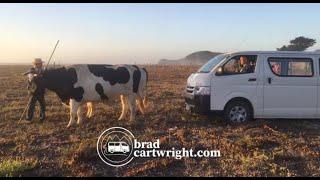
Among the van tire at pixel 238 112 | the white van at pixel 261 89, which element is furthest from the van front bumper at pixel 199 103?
the van tire at pixel 238 112

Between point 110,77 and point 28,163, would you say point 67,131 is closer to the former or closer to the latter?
point 110,77

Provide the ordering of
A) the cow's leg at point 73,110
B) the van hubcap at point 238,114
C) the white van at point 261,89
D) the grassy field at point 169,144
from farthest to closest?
the cow's leg at point 73,110
the van hubcap at point 238,114
the white van at point 261,89
the grassy field at point 169,144

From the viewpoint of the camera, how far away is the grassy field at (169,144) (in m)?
8.07

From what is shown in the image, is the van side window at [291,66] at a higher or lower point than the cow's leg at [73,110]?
higher

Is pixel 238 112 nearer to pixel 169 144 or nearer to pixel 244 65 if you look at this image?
pixel 244 65

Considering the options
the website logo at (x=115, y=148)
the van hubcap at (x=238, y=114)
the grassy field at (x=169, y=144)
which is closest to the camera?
the grassy field at (x=169, y=144)

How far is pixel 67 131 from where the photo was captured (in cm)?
1140

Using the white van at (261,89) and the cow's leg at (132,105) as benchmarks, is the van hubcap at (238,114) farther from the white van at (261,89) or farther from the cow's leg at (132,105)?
the cow's leg at (132,105)

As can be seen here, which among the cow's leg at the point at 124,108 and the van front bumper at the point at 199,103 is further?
the cow's leg at the point at 124,108

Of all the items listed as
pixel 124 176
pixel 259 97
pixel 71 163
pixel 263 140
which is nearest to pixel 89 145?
pixel 71 163

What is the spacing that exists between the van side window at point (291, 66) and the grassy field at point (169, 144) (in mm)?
1234

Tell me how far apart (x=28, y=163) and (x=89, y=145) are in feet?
4.78

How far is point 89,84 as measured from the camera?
41.9 feet

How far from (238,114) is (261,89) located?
0.82 m
